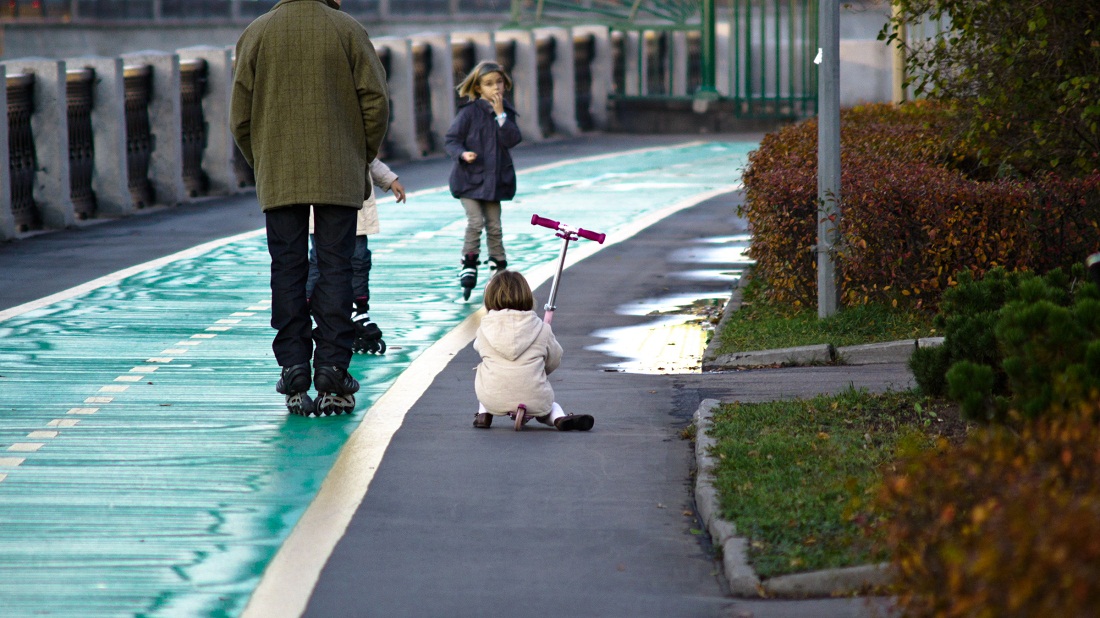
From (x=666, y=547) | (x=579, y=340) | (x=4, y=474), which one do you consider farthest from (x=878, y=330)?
(x=4, y=474)

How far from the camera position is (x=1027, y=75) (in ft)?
33.4

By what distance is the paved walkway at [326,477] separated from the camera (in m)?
5.25

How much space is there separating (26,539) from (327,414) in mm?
2221

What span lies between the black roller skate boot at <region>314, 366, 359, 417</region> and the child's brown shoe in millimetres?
1047

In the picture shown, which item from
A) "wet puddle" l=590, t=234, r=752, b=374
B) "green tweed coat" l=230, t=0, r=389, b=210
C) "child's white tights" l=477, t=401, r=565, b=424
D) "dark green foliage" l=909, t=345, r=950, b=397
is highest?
"green tweed coat" l=230, t=0, r=389, b=210

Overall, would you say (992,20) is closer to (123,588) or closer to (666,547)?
(666,547)

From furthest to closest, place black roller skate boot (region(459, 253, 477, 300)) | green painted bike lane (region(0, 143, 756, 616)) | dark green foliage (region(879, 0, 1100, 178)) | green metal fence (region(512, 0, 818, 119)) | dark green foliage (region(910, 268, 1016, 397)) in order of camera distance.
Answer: green metal fence (region(512, 0, 818, 119)) → black roller skate boot (region(459, 253, 477, 300)) → dark green foliage (region(879, 0, 1100, 178)) → dark green foliage (region(910, 268, 1016, 397)) → green painted bike lane (region(0, 143, 756, 616))

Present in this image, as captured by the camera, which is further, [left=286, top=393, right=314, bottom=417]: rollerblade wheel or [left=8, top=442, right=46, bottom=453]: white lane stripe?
[left=286, top=393, right=314, bottom=417]: rollerblade wheel

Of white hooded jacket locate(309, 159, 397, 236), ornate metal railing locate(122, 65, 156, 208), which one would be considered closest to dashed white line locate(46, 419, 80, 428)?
A: white hooded jacket locate(309, 159, 397, 236)

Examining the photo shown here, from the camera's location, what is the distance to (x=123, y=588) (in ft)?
17.4

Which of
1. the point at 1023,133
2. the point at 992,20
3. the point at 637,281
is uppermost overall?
the point at 992,20

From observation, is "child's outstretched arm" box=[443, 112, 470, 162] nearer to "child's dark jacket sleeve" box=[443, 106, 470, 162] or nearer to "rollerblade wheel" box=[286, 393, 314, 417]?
"child's dark jacket sleeve" box=[443, 106, 470, 162]

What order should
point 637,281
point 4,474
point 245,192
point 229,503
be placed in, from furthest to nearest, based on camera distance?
1. point 245,192
2. point 637,281
3. point 4,474
4. point 229,503

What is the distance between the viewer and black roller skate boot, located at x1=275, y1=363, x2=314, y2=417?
782cm
